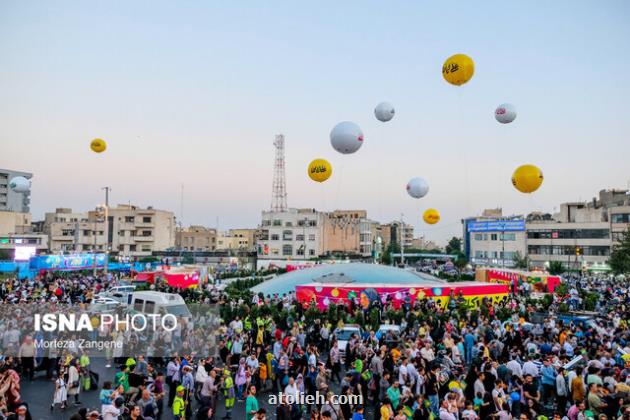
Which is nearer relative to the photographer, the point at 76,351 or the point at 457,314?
the point at 76,351

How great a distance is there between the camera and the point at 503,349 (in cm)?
1595

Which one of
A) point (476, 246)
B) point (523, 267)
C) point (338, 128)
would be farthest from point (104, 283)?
point (476, 246)

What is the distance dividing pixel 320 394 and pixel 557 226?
251ft

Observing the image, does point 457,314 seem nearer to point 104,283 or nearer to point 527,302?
point 527,302

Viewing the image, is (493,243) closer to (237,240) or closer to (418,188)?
(418,188)

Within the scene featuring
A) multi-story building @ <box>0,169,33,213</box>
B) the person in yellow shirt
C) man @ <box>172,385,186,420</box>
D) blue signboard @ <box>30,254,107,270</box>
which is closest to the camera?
the person in yellow shirt

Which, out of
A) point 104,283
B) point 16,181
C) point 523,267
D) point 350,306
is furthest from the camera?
point 523,267

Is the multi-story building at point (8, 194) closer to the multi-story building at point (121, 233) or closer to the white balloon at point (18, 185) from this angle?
the multi-story building at point (121, 233)

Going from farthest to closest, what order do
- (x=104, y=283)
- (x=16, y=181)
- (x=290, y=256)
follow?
1. (x=290, y=256)
2. (x=104, y=283)
3. (x=16, y=181)

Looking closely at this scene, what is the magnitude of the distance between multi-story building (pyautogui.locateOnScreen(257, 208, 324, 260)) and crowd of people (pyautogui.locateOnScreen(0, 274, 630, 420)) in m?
79.9

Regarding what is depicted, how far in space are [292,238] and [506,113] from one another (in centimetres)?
7670

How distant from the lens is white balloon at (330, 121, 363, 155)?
22922 millimetres

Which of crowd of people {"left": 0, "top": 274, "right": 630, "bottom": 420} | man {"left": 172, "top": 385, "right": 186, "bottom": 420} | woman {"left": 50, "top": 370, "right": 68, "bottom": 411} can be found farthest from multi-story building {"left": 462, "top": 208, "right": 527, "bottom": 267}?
woman {"left": 50, "top": 370, "right": 68, "bottom": 411}

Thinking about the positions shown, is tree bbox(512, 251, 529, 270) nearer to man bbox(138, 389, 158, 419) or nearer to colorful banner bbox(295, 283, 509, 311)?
colorful banner bbox(295, 283, 509, 311)
